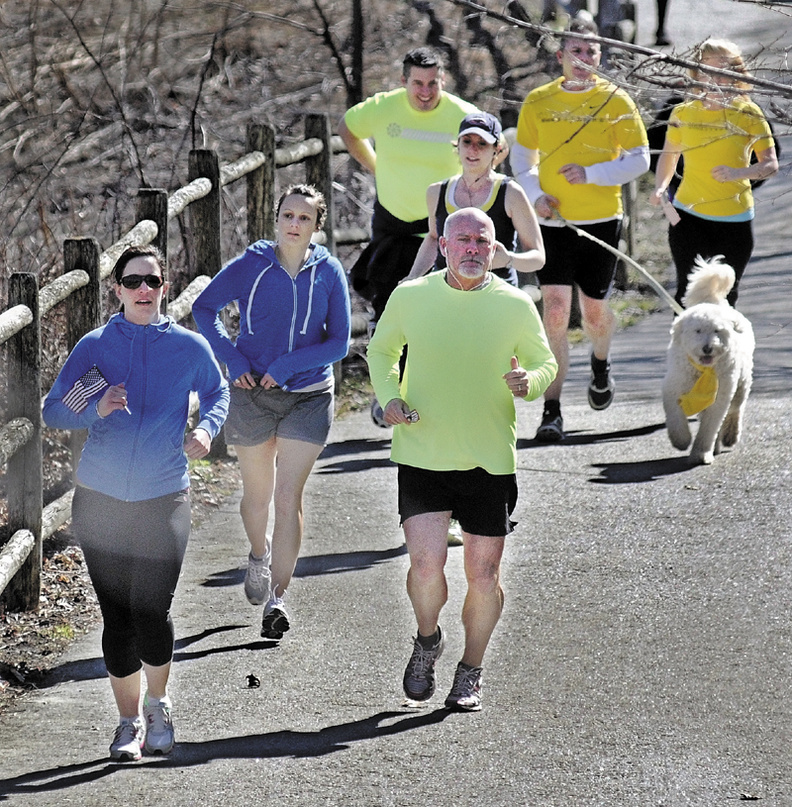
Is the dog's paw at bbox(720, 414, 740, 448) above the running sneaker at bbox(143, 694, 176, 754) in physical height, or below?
below

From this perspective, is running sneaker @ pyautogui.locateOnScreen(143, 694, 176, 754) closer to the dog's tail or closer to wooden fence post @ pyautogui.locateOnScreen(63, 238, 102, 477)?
wooden fence post @ pyautogui.locateOnScreen(63, 238, 102, 477)

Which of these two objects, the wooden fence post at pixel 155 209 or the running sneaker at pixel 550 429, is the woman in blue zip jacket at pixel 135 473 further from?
the running sneaker at pixel 550 429

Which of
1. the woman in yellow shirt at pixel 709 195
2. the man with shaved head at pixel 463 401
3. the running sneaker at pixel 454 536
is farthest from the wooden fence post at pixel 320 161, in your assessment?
the man with shaved head at pixel 463 401

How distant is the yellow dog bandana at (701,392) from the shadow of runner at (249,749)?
3649mm

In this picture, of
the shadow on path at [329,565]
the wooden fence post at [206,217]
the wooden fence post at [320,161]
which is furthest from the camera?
the wooden fence post at [320,161]

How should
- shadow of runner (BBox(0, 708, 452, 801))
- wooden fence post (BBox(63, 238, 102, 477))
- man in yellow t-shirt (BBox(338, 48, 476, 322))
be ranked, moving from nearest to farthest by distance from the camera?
shadow of runner (BBox(0, 708, 452, 801))
wooden fence post (BBox(63, 238, 102, 477))
man in yellow t-shirt (BBox(338, 48, 476, 322))

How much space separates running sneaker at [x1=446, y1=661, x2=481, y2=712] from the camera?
5.46 metres

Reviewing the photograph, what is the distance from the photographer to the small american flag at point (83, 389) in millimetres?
4926

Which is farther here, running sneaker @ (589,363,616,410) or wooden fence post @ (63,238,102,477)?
running sneaker @ (589,363,616,410)

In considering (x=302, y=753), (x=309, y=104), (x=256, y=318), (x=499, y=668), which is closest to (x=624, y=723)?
(x=499, y=668)

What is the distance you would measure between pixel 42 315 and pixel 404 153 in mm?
2468

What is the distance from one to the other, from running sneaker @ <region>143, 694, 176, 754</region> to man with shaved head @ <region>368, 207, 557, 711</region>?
38.8 inches

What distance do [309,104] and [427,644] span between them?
1079cm

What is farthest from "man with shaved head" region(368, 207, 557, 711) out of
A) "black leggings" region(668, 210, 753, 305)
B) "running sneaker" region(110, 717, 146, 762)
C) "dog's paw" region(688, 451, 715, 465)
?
"black leggings" region(668, 210, 753, 305)
